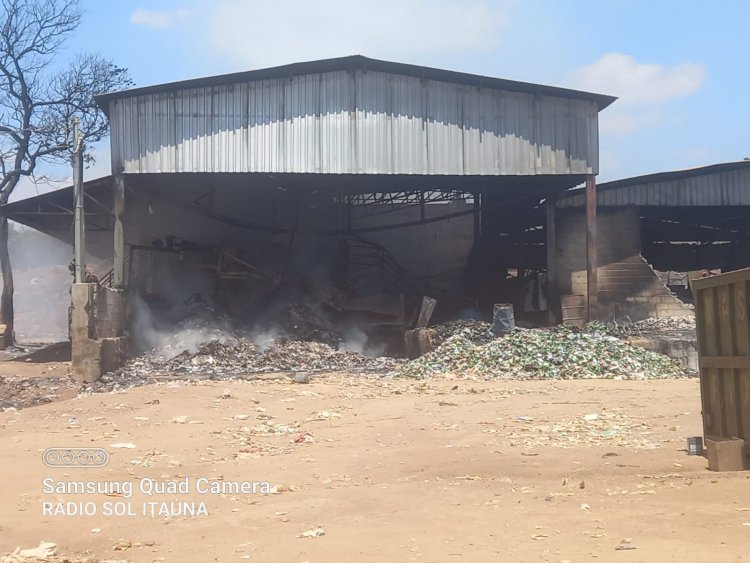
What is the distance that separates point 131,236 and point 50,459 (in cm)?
1443

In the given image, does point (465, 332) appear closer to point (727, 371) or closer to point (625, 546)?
point (727, 371)

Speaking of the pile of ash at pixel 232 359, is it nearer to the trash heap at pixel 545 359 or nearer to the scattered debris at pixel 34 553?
the trash heap at pixel 545 359

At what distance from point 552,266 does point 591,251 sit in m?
1.48

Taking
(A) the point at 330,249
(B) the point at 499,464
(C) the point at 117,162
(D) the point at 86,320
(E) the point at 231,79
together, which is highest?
(E) the point at 231,79

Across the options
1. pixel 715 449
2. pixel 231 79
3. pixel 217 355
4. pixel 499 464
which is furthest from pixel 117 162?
pixel 715 449

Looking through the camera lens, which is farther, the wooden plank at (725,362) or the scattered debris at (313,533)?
the wooden plank at (725,362)

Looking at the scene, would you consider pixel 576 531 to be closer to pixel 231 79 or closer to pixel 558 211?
pixel 231 79

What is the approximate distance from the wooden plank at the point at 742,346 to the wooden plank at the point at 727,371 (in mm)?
55

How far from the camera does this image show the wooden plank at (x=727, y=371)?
6.03m

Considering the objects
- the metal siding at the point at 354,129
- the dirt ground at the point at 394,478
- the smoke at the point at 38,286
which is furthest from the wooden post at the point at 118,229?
the smoke at the point at 38,286

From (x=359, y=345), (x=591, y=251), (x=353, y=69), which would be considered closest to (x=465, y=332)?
(x=359, y=345)

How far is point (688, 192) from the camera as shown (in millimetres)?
22094

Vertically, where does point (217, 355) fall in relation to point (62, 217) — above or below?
below

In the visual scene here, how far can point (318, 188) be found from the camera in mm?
22750
